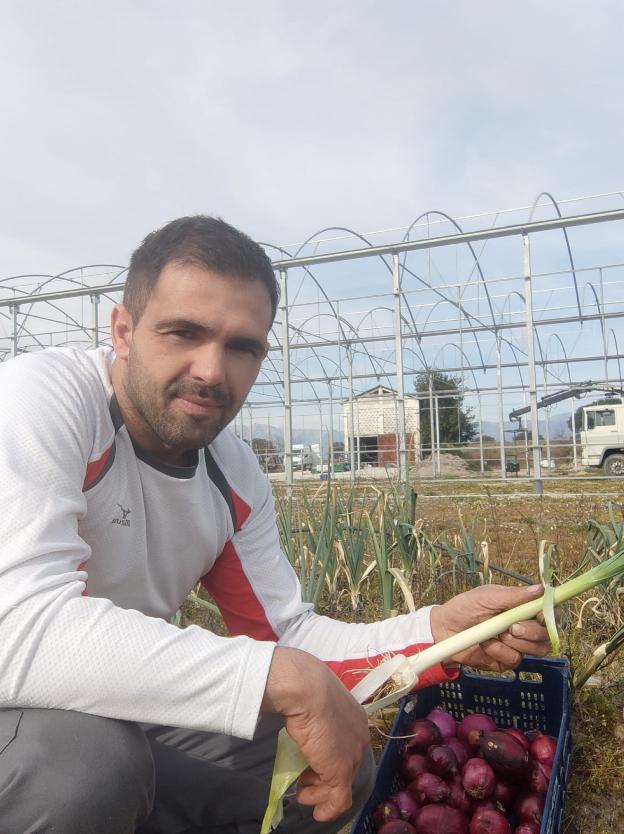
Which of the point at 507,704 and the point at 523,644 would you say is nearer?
the point at 523,644

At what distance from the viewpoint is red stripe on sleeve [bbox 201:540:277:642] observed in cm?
161

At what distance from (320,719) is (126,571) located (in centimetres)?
58

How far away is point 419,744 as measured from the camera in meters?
1.55

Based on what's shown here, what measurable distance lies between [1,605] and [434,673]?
0.93 meters

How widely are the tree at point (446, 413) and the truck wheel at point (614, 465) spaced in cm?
347

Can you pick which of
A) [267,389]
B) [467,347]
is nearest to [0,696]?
[467,347]

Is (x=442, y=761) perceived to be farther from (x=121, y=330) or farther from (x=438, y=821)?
(x=121, y=330)

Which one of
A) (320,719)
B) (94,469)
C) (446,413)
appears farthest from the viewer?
(446,413)

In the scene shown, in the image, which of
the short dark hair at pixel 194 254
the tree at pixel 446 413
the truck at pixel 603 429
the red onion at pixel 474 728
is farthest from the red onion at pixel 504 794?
the truck at pixel 603 429

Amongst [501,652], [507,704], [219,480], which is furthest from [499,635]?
[219,480]

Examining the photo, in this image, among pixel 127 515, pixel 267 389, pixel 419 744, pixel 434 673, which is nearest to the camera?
pixel 127 515

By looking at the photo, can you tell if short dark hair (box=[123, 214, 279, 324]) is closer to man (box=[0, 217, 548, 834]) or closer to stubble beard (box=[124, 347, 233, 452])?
man (box=[0, 217, 548, 834])

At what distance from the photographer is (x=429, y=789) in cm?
144

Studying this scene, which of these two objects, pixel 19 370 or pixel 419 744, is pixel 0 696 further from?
pixel 419 744
